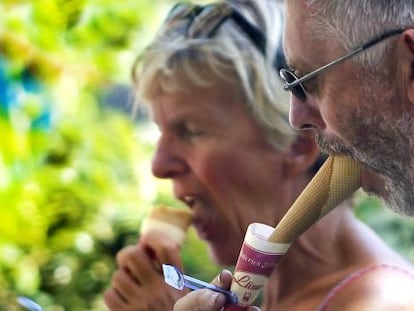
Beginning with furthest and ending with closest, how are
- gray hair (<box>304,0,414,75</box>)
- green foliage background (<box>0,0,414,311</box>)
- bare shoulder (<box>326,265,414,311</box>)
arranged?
1. green foliage background (<box>0,0,414,311</box>)
2. bare shoulder (<box>326,265,414,311</box>)
3. gray hair (<box>304,0,414,75</box>)

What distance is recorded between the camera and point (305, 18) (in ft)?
3.38

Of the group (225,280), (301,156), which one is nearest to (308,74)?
(225,280)

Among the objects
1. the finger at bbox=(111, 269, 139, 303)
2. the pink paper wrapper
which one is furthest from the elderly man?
the finger at bbox=(111, 269, 139, 303)

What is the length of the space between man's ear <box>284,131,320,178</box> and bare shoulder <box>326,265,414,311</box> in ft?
0.75

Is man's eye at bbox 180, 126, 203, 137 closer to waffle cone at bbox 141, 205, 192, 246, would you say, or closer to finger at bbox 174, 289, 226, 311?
waffle cone at bbox 141, 205, 192, 246

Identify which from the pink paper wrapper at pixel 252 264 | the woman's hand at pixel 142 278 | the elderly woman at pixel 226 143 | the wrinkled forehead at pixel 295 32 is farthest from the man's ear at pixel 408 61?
the woman's hand at pixel 142 278

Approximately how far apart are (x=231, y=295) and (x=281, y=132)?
1.56 ft

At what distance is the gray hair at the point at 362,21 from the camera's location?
970 millimetres

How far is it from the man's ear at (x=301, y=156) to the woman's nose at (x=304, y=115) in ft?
1.45

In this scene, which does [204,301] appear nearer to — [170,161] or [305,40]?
[305,40]

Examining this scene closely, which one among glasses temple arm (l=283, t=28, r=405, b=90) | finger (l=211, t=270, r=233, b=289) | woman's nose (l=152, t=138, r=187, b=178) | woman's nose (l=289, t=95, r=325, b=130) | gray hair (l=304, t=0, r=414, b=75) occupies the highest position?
gray hair (l=304, t=0, r=414, b=75)

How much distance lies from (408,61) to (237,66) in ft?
1.88

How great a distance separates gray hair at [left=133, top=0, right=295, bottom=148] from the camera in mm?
1525

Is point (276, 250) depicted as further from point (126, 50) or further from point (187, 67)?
point (126, 50)
